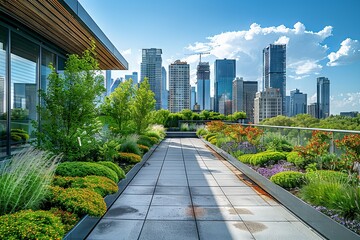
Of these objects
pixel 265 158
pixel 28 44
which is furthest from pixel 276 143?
pixel 28 44

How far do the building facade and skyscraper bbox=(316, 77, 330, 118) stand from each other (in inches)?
2186

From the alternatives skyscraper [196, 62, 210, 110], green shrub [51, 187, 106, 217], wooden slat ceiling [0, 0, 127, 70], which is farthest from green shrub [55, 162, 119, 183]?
skyscraper [196, 62, 210, 110]

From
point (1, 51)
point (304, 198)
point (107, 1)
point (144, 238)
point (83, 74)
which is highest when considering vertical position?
point (107, 1)

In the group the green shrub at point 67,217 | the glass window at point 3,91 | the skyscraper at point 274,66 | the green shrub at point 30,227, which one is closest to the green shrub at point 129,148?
the glass window at point 3,91

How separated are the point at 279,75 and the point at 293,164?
3923 inches

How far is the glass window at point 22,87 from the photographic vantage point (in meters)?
6.89

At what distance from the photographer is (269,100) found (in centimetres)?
6062

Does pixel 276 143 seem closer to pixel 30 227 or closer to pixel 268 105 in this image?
pixel 30 227

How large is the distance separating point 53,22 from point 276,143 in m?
7.39

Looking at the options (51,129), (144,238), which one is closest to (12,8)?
(51,129)

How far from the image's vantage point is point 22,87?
7312 millimetres

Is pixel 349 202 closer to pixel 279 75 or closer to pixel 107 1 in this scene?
pixel 107 1

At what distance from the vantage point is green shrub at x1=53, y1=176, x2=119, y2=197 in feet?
13.8

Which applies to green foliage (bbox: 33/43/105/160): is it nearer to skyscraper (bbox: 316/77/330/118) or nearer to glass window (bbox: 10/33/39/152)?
glass window (bbox: 10/33/39/152)
